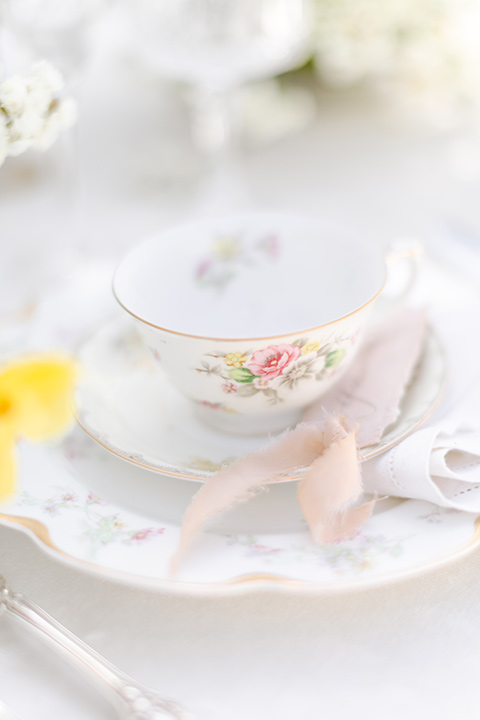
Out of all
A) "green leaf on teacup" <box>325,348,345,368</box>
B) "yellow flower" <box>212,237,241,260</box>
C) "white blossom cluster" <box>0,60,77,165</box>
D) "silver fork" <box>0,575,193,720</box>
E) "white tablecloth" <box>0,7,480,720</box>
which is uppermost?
"white blossom cluster" <box>0,60,77,165</box>

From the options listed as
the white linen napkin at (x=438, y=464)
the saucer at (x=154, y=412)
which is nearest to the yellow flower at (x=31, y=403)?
the saucer at (x=154, y=412)

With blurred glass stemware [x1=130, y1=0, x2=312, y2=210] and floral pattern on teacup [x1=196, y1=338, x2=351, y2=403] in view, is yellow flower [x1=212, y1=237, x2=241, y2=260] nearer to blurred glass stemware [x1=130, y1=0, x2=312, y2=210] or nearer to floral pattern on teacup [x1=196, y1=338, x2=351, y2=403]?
floral pattern on teacup [x1=196, y1=338, x2=351, y2=403]

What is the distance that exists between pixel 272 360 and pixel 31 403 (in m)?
0.21

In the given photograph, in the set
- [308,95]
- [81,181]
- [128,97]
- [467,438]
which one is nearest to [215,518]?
[467,438]

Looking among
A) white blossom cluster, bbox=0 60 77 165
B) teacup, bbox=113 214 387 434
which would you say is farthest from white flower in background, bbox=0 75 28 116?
teacup, bbox=113 214 387 434

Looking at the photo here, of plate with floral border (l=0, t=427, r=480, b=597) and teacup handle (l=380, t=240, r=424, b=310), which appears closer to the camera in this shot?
plate with floral border (l=0, t=427, r=480, b=597)

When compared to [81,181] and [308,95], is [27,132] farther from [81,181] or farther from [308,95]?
[308,95]

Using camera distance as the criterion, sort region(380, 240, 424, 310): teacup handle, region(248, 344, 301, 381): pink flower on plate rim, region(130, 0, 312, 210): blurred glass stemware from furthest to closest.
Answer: region(130, 0, 312, 210): blurred glass stemware < region(380, 240, 424, 310): teacup handle < region(248, 344, 301, 381): pink flower on plate rim

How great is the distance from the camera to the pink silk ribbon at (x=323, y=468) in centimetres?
43

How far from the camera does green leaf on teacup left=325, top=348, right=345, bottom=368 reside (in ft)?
1.73

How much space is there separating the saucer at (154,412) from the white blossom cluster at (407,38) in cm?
67

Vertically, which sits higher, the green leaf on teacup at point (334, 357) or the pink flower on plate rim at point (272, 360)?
the pink flower on plate rim at point (272, 360)

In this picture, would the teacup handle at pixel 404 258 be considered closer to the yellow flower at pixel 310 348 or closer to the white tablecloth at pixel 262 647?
the yellow flower at pixel 310 348

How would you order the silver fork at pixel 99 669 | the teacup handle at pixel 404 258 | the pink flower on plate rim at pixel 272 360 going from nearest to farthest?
the silver fork at pixel 99 669 → the pink flower on plate rim at pixel 272 360 → the teacup handle at pixel 404 258
